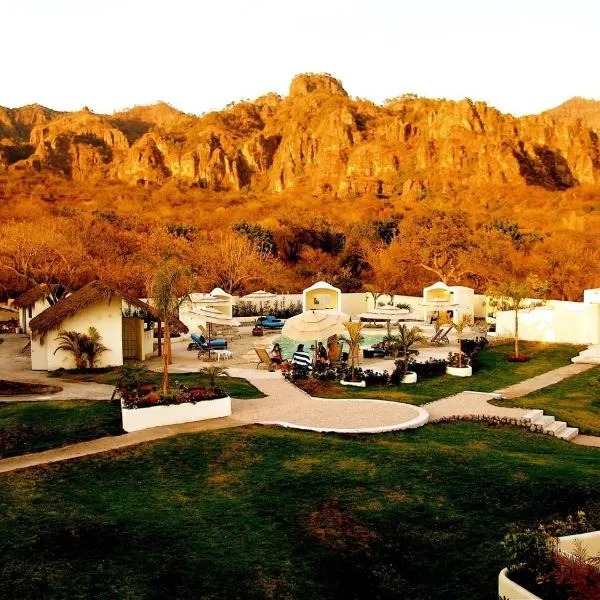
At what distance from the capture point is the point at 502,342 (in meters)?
26.2

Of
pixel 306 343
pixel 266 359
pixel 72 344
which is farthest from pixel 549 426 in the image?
pixel 306 343

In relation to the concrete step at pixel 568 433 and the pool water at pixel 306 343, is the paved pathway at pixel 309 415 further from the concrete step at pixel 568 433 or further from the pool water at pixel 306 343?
the pool water at pixel 306 343

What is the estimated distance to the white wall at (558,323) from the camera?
24734 mm

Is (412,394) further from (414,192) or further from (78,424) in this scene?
(414,192)

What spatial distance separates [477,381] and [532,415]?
4550 mm

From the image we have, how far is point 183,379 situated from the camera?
18.1 metres

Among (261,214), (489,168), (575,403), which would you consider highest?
(489,168)

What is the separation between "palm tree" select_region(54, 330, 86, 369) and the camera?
2014 cm

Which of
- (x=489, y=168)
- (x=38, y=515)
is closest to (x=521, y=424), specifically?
(x=38, y=515)

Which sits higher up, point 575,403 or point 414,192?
point 414,192

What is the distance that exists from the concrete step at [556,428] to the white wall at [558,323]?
12066mm

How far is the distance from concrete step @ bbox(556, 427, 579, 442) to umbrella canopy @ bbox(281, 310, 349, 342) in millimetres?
7403

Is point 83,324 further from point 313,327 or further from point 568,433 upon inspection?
point 568,433

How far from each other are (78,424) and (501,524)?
27.2 feet
